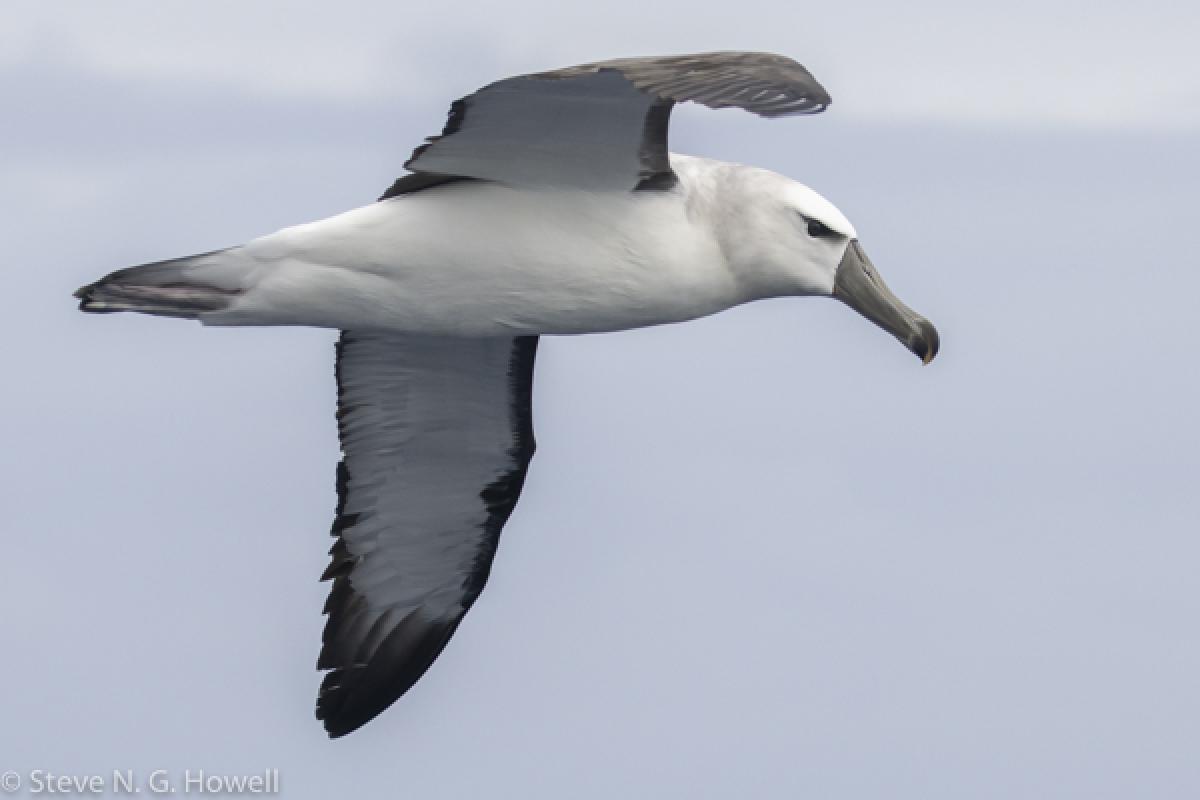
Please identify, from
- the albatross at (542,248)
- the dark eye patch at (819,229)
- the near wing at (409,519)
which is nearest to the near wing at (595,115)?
the albatross at (542,248)

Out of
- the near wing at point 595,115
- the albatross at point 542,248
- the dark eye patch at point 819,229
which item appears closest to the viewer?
the near wing at point 595,115

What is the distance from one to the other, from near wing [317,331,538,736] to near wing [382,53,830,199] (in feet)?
8.06

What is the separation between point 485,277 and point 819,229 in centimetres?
181

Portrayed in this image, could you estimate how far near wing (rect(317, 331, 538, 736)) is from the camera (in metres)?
15.0

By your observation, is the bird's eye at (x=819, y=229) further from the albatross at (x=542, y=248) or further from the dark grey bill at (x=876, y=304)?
the dark grey bill at (x=876, y=304)

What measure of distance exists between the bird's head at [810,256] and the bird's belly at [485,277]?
211 millimetres

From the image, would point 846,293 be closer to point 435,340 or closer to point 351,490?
point 435,340

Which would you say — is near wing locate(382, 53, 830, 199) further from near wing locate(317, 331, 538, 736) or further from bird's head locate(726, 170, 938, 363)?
near wing locate(317, 331, 538, 736)

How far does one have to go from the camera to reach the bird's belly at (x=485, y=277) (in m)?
12.2

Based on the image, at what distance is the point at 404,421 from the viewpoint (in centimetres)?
1498

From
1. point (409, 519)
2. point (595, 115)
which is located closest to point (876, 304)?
point (595, 115)

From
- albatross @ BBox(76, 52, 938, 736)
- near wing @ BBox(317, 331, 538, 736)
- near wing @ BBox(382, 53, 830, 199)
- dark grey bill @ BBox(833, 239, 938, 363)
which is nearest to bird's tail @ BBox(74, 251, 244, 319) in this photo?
albatross @ BBox(76, 52, 938, 736)

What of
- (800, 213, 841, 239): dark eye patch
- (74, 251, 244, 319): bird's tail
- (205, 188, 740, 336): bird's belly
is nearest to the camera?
(205, 188, 740, 336): bird's belly

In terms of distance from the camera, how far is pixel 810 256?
40.9 feet
